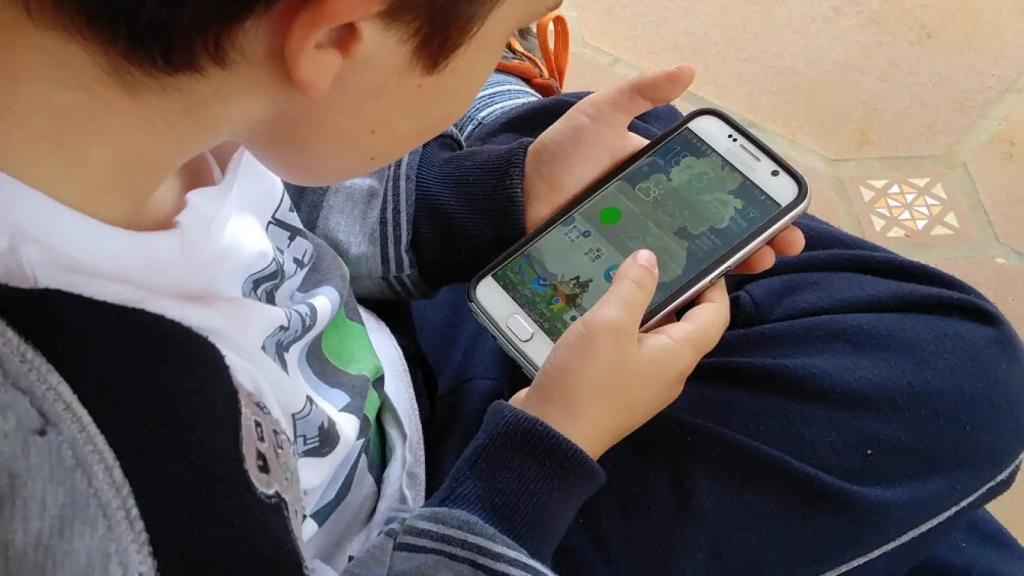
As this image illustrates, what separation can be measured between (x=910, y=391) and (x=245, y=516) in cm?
36

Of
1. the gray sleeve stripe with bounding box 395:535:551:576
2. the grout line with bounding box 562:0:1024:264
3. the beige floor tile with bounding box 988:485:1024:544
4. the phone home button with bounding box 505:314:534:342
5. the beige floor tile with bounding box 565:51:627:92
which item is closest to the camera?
the gray sleeve stripe with bounding box 395:535:551:576

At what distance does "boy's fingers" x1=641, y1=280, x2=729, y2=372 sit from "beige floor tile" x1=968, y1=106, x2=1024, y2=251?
1.61 ft

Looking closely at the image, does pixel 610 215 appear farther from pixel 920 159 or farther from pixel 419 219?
pixel 920 159

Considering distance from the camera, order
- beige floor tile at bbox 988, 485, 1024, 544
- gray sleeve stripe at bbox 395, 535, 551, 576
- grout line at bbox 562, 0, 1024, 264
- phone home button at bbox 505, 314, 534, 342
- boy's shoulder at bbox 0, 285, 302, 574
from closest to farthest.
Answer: boy's shoulder at bbox 0, 285, 302, 574, gray sleeve stripe at bbox 395, 535, 551, 576, phone home button at bbox 505, 314, 534, 342, beige floor tile at bbox 988, 485, 1024, 544, grout line at bbox 562, 0, 1024, 264

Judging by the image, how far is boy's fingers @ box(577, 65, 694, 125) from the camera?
0.57 m

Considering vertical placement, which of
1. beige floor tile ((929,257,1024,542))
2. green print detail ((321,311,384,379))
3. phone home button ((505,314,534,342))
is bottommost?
beige floor tile ((929,257,1024,542))

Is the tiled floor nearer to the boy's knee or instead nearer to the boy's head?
the boy's knee

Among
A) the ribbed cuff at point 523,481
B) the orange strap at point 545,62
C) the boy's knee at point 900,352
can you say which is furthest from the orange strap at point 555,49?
the ribbed cuff at point 523,481

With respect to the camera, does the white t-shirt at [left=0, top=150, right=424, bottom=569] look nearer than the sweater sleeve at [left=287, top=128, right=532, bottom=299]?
Yes

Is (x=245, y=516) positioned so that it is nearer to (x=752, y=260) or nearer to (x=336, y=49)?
(x=336, y=49)

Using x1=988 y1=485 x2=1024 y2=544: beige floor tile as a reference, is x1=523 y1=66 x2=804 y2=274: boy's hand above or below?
above

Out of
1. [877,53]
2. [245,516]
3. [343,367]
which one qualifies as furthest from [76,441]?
[877,53]

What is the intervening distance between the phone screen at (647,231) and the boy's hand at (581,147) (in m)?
0.02

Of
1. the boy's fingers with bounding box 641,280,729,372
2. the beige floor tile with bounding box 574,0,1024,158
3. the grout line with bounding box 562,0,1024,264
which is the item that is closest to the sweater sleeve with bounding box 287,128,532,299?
the boy's fingers with bounding box 641,280,729,372
